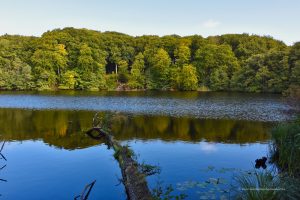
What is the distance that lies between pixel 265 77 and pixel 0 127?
5055 cm

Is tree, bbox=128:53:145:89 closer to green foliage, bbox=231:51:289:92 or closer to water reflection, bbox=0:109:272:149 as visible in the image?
green foliage, bbox=231:51:289:92

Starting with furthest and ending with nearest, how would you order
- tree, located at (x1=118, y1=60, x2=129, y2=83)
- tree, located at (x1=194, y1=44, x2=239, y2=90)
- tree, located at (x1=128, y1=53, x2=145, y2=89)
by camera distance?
tree, located at (x1=118, y1=60, x2=129, y2=83) → tree, located at (x1=128, y1=53, x2=145, y2=89) → tree, located at (x1=194, y1=44, x2=239, y2=90)

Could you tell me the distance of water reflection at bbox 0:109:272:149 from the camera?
19750 mm

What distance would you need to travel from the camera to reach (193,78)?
69125mm

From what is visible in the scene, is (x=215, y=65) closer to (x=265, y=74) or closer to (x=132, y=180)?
(x=265, y=74)

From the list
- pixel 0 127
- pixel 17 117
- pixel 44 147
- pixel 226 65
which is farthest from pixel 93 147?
pixel 226 65

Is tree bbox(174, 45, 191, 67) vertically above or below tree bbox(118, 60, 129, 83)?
above

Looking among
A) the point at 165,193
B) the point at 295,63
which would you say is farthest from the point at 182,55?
the point at 165,193

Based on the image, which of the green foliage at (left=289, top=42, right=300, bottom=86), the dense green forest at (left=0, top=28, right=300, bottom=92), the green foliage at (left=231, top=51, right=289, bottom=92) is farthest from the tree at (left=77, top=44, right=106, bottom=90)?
the green foliage at (left=289, top=42, right=300, bottom=86)

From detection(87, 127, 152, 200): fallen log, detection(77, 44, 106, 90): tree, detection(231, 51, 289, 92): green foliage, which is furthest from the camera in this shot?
detection(77, 44, 106, 90): tree

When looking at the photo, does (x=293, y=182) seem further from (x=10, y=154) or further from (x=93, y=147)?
(x=10, y=154)

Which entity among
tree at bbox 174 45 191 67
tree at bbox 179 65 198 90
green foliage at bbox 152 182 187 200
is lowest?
green foliage at bbox 152 182 187 200

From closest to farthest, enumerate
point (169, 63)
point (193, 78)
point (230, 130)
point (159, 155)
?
1. point (159, 155)
2. point (230, 130)
3. point (193, 78)
4. point (169, 63)

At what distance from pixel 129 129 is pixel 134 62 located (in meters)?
53.1
